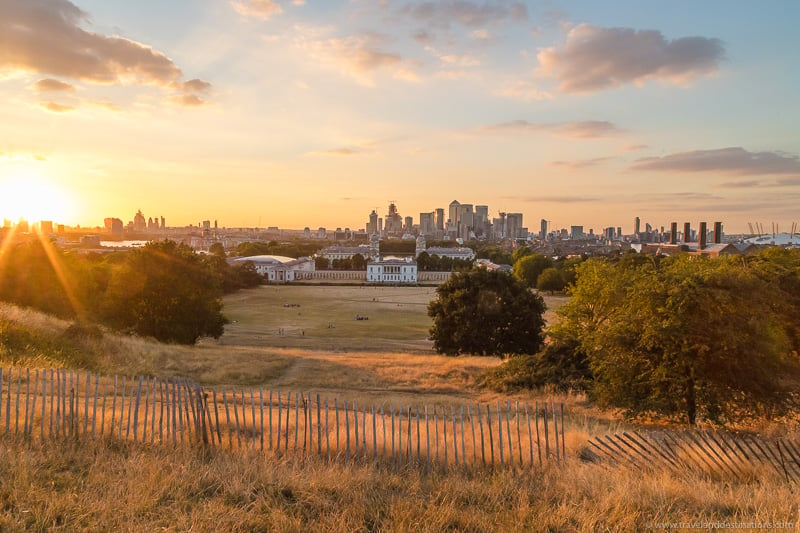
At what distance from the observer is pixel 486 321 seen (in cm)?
3916

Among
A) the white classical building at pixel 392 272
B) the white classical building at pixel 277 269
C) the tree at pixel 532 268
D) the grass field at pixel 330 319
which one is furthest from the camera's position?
the white classical building at pixel 392 272

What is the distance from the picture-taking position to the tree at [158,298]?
120 feet

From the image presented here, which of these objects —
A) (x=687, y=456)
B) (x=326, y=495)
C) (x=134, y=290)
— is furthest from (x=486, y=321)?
(x=326, y=495)

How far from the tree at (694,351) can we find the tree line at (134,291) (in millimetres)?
31434

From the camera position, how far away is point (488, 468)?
9750 mm

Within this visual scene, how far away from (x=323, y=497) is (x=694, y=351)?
12876mm

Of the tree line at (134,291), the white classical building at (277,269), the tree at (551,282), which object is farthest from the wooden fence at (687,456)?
the white classical building at (277,269)

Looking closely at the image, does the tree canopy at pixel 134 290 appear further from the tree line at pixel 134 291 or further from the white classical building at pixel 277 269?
the white classical building at pixel 277 269

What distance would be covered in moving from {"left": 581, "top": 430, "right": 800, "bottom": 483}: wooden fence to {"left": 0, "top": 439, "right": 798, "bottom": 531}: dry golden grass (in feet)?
1.98

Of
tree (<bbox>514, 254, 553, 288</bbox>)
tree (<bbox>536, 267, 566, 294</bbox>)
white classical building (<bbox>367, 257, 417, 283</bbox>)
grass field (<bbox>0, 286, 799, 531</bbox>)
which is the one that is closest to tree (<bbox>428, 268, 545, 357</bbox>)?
grass field (<bbox>0, 286, 799, 531</bbox>)

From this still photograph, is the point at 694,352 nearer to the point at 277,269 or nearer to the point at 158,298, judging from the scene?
the point at 158,298

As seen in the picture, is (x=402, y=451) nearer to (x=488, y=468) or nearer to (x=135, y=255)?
(x=488, y=468)

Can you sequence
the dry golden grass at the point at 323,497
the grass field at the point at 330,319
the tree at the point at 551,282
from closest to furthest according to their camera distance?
1. the dry golden grass at the point at 323,497
2. the grass field at the point at 330,319
3. the tree at the point at 551,282

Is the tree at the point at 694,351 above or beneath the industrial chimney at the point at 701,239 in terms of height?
beneath
